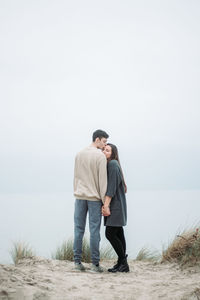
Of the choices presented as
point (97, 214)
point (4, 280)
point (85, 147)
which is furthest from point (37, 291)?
point (85, 147)

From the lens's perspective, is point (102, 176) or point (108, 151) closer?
point (102, 176)

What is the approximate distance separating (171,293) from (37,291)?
1510 millimetres

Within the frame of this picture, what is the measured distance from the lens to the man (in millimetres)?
5438

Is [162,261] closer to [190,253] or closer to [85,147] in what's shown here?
[190,253]

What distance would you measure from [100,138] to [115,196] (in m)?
0.91

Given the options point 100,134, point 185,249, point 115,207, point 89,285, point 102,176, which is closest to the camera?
point 89,285

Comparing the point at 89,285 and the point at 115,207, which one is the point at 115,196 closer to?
the point at 115,207

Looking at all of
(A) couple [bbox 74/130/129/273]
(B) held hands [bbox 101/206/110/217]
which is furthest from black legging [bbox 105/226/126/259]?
(B) held hands [bbox 101/206/110/217]

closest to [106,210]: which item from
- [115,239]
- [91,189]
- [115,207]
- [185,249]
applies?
[115,207]

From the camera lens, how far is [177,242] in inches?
258

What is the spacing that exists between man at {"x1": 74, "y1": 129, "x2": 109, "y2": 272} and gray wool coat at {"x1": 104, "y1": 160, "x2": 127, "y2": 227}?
0.35 feet

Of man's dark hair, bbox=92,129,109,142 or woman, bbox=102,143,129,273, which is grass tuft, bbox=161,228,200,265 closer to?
woman, bbox=102,143,129,273

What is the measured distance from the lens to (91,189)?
5.43m

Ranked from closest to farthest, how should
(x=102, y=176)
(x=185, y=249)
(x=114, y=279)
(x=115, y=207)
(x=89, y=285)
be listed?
(x=89, y=285) → (x=114, y=279) → (x=102, y=176) → (x=115, y=207) → (x=185, y=249)
